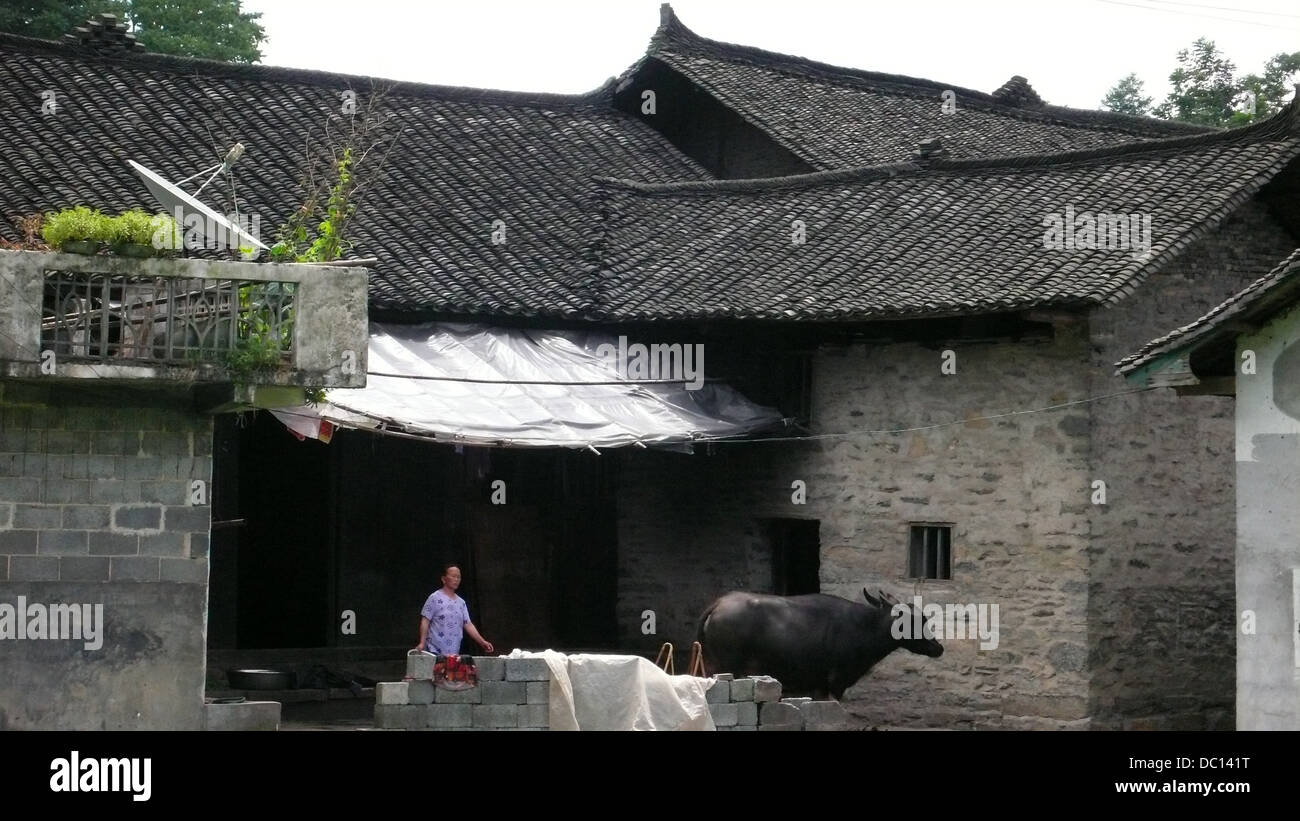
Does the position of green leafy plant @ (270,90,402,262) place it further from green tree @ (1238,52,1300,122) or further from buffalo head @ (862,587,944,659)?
green tree @ (1238,52,1300,122)

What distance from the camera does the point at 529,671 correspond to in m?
13.1

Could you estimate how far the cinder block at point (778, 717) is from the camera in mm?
13641

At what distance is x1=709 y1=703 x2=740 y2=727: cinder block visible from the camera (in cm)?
1351

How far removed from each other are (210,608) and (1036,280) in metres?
8.43

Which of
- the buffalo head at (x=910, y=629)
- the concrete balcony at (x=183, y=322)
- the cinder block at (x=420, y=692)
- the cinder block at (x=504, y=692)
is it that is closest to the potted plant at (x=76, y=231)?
the concrete balcony at (x=183, y=322)

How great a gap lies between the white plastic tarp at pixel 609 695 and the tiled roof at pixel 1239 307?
13.0ft

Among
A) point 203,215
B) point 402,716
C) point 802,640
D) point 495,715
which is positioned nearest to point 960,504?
point 802,640

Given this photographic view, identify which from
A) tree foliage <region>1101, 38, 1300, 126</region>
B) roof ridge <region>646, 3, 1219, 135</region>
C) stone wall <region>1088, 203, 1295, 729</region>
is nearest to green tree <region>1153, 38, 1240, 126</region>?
tree foliage <region>1101, 38, 1300, 126</region>

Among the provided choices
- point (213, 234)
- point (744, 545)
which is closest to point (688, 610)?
point (744, 545)

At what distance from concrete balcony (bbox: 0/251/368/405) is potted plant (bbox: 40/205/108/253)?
4.2 inches

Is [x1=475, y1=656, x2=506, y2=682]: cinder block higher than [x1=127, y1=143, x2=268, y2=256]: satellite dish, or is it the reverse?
[x1=127, y1=143, x2=268, y2=256]: satellite dish

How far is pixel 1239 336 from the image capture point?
1270 centimetres

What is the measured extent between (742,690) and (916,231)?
22.0ft

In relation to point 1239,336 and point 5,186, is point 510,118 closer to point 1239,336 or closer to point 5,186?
point 5,186
